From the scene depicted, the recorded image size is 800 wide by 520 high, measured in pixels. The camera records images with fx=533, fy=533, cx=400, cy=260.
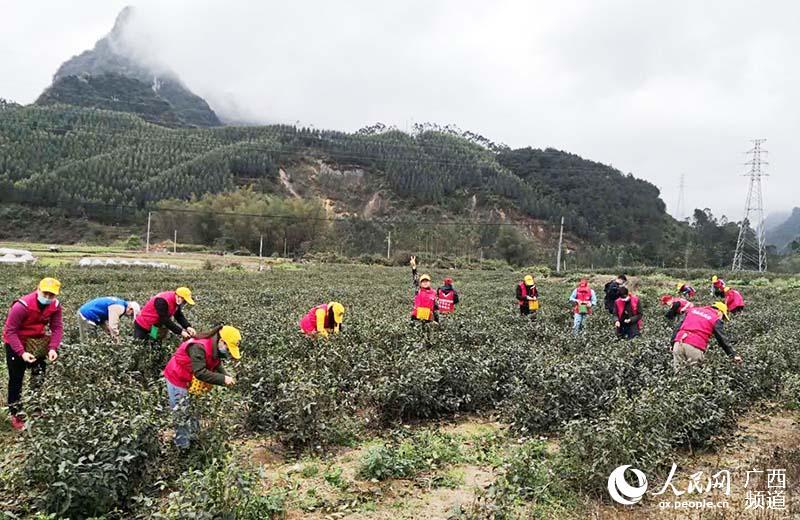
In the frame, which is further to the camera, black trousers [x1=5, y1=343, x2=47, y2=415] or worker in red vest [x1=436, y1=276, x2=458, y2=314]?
worker in red vest [x1=436, y1=276, x2=458, y2=314]

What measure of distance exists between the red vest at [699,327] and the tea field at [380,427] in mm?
427

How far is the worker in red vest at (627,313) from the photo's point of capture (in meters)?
11.1

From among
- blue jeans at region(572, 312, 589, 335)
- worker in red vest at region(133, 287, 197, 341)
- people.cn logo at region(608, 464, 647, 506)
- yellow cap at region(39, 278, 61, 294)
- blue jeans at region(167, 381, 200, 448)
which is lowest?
people.cn logo at region(608, 464, 647, 506)

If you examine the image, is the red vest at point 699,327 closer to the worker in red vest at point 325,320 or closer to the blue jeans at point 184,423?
the worker in red vest at point 325,320

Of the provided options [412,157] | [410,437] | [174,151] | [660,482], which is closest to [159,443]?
[410,437]

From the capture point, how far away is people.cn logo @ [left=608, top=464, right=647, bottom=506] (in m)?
4.72

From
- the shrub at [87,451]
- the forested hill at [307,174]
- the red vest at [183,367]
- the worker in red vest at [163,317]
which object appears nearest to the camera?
the shrub at [87,451]

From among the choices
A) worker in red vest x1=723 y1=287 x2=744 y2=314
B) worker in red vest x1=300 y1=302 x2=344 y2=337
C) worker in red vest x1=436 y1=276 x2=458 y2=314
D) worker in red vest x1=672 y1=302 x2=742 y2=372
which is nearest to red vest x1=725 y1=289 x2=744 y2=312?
worker in red vest x1=723 y1=287 x2=744 y2=314

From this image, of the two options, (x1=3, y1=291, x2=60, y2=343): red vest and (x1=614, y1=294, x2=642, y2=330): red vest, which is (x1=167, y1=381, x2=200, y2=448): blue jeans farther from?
(x1=614, y1=294, x2=642, y2=330): red vest

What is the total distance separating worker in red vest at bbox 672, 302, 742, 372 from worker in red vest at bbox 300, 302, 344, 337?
5223 mm

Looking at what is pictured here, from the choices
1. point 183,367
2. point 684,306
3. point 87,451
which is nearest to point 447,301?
point 684,306

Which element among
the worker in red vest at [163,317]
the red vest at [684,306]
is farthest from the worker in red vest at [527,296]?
the worker in red vest at [163,317]

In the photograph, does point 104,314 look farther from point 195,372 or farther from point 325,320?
point 195,372

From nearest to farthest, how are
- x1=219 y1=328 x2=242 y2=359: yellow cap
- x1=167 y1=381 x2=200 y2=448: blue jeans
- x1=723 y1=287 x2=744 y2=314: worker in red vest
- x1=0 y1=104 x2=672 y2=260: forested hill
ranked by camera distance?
x1=167 y1=381 x2=200 y2=448: blue jeans < x1=219 y1=328 x2=242 y2=359: yellow cap < x1=723 y1=287 x2=744 y2=314: worker in red vest < x1=0 y1=104 x2=672 y2=260: forested hill
